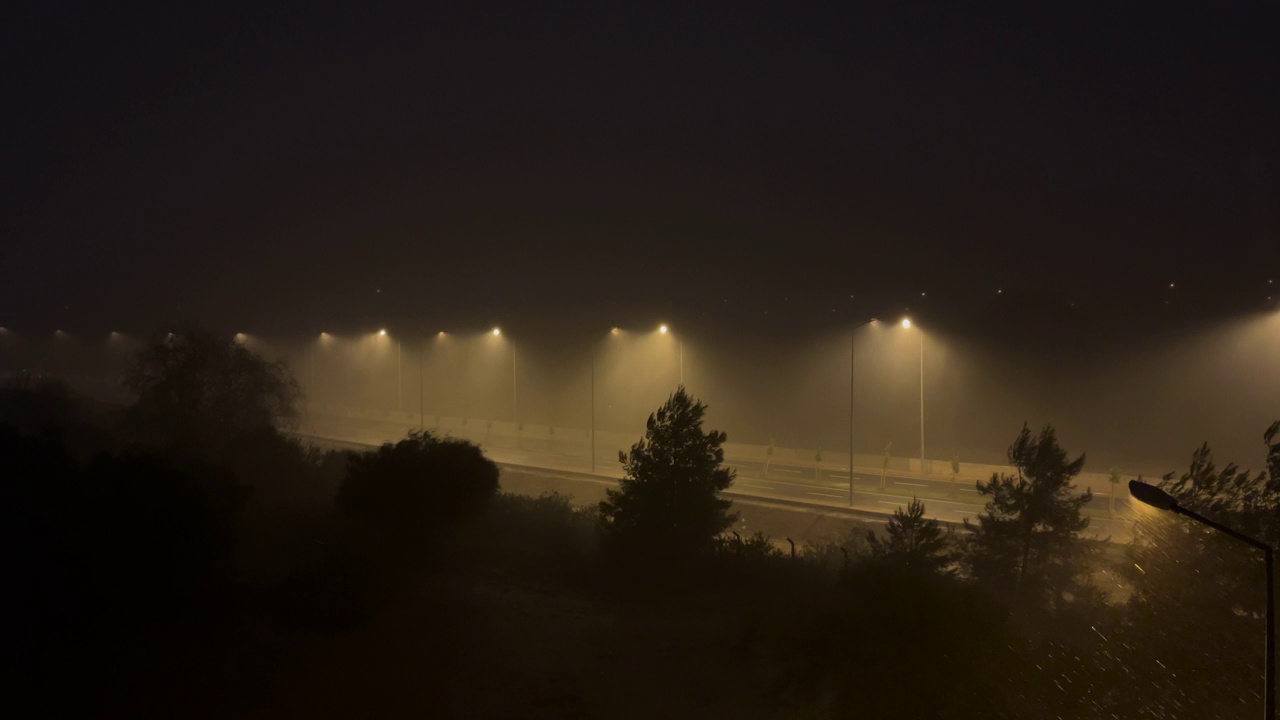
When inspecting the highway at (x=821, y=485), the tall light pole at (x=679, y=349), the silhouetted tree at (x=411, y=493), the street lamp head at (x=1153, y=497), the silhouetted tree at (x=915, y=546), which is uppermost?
the tall light pole at (x=679, y=349)

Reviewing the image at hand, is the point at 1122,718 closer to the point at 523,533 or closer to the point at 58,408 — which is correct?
the point at 523,533

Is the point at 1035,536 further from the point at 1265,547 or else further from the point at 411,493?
the point at 411,493

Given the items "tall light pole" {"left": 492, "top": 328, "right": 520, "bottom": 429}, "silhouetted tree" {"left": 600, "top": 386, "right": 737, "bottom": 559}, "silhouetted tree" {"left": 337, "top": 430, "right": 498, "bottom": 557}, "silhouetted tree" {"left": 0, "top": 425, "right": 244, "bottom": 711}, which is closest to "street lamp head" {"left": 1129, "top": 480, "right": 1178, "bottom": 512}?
"silhouetted tree" {"left": 600, "top": 386, "right": 737, "bottom": 559}

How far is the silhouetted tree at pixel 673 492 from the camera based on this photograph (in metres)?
16.8

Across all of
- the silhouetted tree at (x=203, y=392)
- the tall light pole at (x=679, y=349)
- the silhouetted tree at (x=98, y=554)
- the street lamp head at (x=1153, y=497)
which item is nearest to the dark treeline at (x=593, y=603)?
the silhouetted tree at (x=98, y=554)

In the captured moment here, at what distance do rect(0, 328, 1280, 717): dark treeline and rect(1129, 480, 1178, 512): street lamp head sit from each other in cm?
267

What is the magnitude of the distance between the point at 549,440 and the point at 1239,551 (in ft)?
121

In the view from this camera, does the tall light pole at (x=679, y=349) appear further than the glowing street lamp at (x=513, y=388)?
No

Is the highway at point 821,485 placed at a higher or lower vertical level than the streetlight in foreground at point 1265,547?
lower

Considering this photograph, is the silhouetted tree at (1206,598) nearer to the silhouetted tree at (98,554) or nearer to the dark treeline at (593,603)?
the dark treeline at (593,603)

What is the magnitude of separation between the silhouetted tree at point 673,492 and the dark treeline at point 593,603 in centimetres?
5

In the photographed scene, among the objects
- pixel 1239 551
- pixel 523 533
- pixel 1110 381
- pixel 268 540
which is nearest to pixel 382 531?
pixel 268 540

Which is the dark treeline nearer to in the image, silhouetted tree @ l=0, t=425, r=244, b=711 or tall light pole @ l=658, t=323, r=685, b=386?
silhouetted tree @ l=0, t=425, r=244, b=711

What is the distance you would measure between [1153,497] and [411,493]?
42.8 feet
